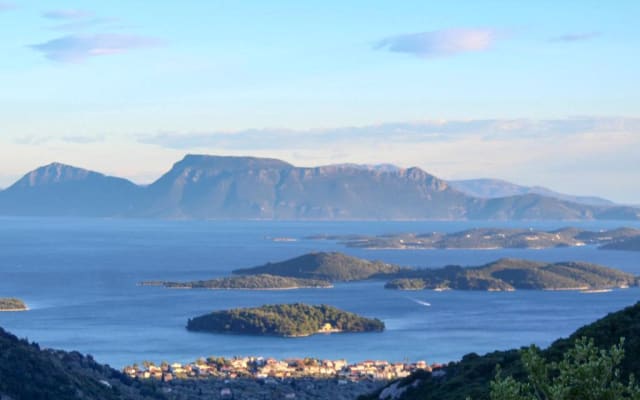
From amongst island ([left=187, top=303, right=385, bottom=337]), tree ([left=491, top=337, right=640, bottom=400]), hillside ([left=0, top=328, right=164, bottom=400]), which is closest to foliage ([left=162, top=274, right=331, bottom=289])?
island ([left=187, top=303, right=385, bottom=337])

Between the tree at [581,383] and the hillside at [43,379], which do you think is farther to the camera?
the hillside at [43,379]

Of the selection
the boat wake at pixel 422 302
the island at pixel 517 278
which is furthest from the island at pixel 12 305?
the island at pixel 517 278

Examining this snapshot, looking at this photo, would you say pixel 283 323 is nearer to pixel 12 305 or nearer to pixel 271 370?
pixel 12 305

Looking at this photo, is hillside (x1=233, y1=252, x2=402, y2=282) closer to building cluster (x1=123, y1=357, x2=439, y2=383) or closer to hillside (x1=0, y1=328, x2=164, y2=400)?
building cluster (x1=123, y1=357, x2=439, y2=383)

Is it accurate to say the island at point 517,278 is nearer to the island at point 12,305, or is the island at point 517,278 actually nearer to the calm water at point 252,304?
the calm water at point 252,304

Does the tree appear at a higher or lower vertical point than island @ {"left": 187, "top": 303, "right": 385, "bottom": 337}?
higher

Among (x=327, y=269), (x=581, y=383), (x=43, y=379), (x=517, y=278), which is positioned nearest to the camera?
(x=581, y=383)

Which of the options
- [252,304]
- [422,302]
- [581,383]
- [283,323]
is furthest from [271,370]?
[422,302]
